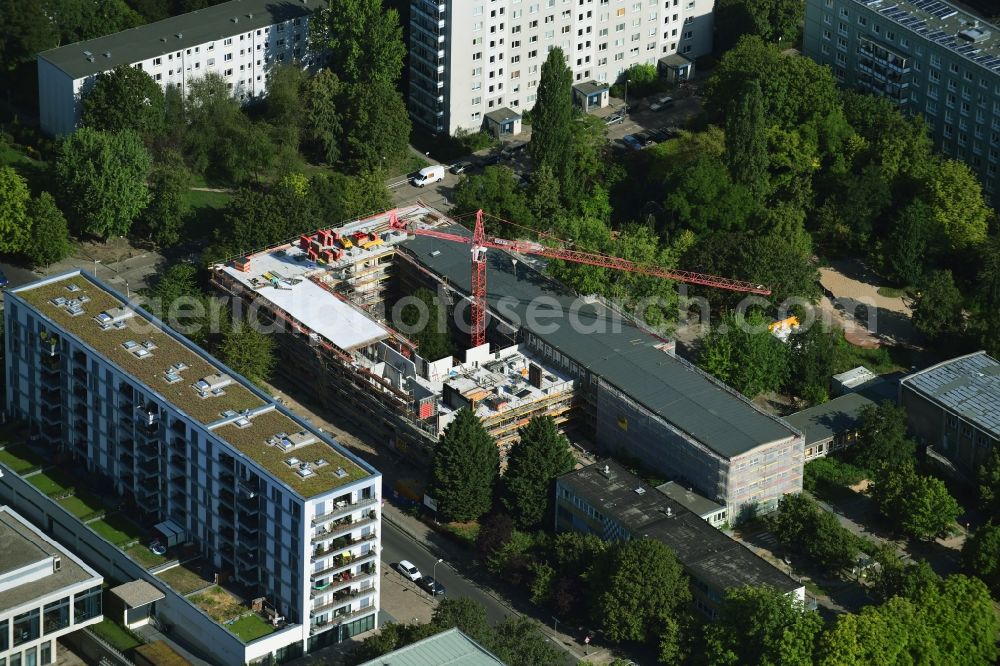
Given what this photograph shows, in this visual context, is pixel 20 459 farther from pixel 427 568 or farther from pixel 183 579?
pixel 427 568

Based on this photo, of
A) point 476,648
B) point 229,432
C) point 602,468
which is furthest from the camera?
point 602,468

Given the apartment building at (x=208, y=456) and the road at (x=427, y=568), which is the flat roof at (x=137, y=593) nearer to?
the apartment building at (x=208, y=456)

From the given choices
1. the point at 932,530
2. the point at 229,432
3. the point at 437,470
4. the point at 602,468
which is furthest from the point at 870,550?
the point at 229,432

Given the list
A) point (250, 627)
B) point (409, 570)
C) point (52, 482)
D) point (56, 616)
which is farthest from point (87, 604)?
point (409, 570)

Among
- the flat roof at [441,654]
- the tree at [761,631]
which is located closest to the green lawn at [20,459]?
the flat roof at [441,654]

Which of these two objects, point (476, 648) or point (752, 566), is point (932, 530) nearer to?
point (752, 566)

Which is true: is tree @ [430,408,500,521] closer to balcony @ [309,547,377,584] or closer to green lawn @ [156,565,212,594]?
balcony @ [309,547,377,584]
